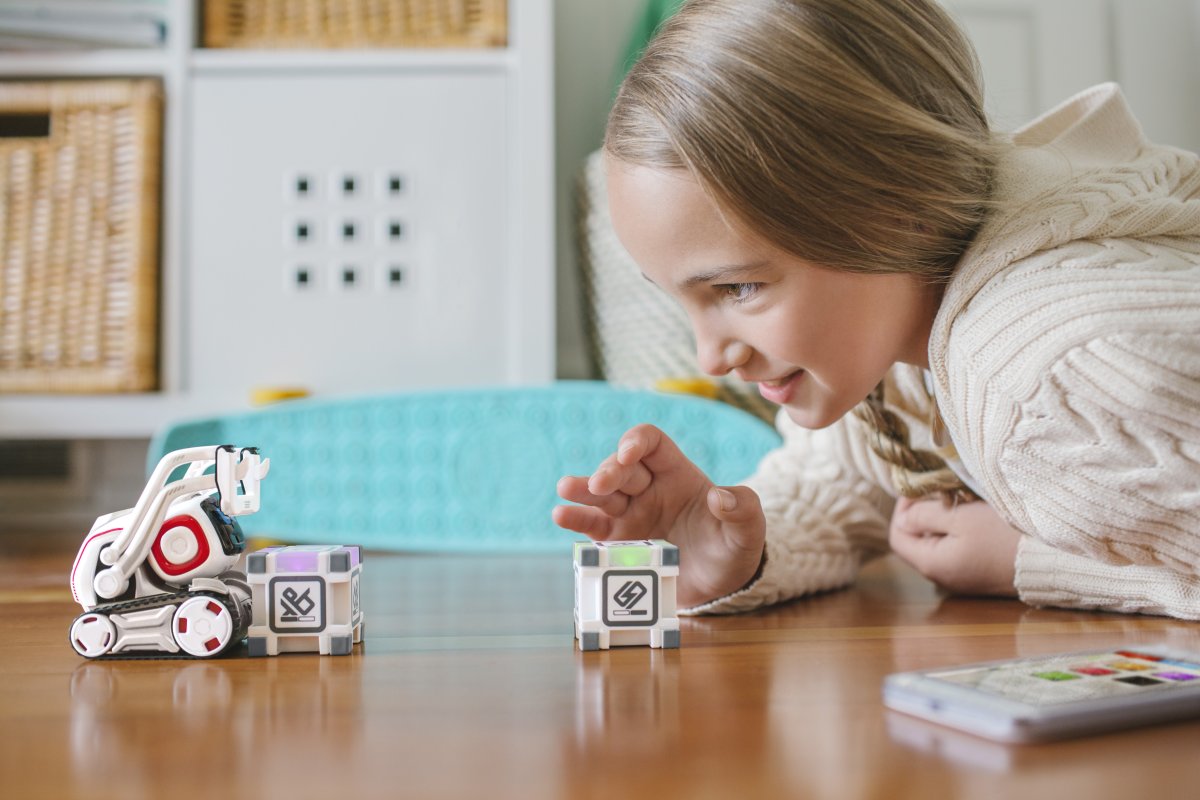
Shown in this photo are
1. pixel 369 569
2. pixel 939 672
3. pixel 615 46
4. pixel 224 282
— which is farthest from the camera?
pixel 615 46

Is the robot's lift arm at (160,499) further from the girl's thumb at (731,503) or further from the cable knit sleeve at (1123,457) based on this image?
the cable knit sleeve at (1123,457)

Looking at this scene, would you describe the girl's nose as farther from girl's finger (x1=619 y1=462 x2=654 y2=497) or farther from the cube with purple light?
the cube with purple light

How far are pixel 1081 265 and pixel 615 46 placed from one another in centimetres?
128

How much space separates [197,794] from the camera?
1.20 feet

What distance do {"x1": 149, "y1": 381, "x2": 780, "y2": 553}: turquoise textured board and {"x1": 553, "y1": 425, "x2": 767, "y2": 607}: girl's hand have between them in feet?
2.03

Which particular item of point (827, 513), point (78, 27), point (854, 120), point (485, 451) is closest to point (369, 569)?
point (485, 451)

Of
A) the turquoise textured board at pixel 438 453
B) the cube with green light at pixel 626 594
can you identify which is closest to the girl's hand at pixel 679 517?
the cube with green light at pixel 626 594

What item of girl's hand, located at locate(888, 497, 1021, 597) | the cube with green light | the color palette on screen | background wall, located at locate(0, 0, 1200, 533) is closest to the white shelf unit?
background wall, located at locate(0, 0, 1200, 533)

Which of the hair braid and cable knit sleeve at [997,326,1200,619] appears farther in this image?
the hair braid

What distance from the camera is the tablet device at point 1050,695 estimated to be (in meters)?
0.41

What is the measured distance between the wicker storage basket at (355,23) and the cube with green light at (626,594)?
1117 millimetres

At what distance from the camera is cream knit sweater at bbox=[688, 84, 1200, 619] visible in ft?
2.05

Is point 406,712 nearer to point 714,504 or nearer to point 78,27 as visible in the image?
point 714,504

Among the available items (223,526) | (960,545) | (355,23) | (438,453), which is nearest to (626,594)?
(223,526)
